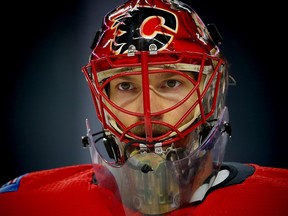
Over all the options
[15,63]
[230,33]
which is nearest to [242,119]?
[230,33]

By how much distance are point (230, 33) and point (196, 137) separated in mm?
606

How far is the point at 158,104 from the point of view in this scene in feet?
3.02

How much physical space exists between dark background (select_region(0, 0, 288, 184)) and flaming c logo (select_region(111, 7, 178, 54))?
19.2 inches

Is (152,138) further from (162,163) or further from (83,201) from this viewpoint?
(83,201)

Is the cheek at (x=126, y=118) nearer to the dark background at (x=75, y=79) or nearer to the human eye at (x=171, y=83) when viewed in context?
the human eye at (x=171, y=83)

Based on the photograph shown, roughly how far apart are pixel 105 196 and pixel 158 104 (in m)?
0.30

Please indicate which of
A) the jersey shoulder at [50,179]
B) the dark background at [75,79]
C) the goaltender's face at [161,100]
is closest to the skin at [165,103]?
the goaltender's face at [161,100]

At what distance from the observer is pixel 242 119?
4.62 feet

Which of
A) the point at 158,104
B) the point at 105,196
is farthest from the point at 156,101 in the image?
the point at 105,196

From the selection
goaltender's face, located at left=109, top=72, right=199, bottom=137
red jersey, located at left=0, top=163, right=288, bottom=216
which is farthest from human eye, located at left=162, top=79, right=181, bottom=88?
red jersey, located at left=0, top=163, right=288, bottom=216

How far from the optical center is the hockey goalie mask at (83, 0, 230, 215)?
0.87 m

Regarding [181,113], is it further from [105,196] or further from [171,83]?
[105,196]

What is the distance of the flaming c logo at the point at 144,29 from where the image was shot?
91 centimetres

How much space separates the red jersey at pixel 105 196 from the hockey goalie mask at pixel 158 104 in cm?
5
